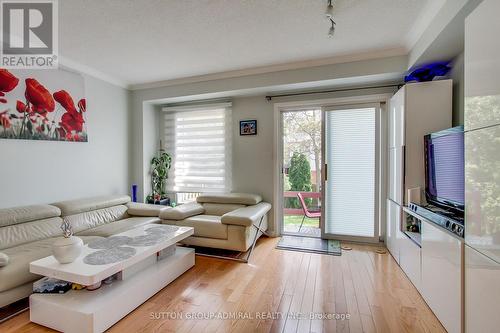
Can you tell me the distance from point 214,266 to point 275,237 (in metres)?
1.29

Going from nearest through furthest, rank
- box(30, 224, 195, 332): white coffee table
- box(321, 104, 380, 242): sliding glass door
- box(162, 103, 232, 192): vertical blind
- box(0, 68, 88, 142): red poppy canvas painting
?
box(30, 224, 195, 332): white coffee table < box(0, 68, 88, 142): red poppy canvas painting < box(321, 104, 380, 242): sliding glass door < box(162, 103, 232, 192): vertical blind

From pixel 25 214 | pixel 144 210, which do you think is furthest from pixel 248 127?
pixel 25 214

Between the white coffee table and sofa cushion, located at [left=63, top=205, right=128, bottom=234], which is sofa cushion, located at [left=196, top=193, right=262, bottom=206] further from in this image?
the white coffee table

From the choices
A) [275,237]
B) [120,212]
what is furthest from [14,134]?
[275,237]

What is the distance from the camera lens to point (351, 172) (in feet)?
11.3

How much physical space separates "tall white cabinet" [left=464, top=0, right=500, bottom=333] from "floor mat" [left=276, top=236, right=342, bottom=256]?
178cm

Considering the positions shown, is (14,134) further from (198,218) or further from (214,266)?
(214,266)

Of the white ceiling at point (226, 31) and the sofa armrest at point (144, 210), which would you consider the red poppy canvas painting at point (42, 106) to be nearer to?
the white ceiling at point (226, 31)

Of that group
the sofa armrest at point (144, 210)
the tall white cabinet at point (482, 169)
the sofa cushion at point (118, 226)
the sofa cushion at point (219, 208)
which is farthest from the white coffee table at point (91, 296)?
the tall white cabinet at point (482, 169)

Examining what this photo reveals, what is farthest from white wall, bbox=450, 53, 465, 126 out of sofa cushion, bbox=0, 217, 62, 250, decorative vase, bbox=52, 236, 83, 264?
sofa cushion, bbox=0, 217, 62, 250

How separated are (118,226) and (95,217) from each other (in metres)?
0.40

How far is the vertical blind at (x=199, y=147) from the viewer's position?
404cm

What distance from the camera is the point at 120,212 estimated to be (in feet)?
11.2

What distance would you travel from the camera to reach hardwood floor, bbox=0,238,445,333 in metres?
1.69
